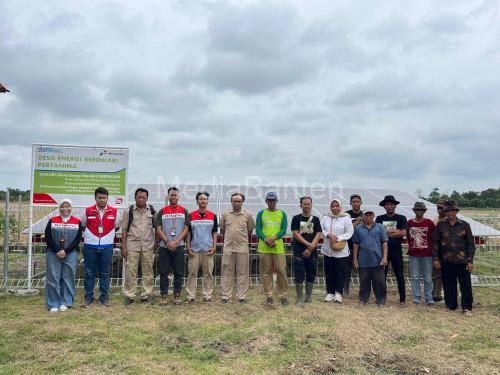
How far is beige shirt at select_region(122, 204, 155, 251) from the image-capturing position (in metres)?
6.72

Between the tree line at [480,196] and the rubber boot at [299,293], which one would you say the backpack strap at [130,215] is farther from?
the tree line at [480,196]

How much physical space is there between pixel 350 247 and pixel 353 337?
2.38 m

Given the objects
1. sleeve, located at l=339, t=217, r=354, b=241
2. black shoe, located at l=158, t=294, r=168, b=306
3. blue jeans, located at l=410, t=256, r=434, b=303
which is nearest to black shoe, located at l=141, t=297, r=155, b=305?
black shoe, located at l=158, t=294, r=168, b=306

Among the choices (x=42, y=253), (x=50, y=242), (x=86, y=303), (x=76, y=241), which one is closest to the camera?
(x=50, y=242)

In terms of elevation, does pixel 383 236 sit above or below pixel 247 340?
above

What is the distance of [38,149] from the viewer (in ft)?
24.9

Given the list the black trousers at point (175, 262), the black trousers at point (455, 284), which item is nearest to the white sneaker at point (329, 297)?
the black trousers at point (455, 284)

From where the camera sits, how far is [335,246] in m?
6.76

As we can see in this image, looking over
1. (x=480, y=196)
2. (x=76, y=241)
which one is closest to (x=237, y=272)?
(x=76, y=241)

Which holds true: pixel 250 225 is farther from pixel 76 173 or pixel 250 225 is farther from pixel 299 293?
pixel 76 173

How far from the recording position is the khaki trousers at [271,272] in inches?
264

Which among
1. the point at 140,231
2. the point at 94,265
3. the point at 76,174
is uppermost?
the point at 76,174

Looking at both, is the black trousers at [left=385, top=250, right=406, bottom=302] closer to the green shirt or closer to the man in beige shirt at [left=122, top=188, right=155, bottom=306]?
the green shirt

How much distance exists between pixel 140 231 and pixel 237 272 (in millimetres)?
1762
